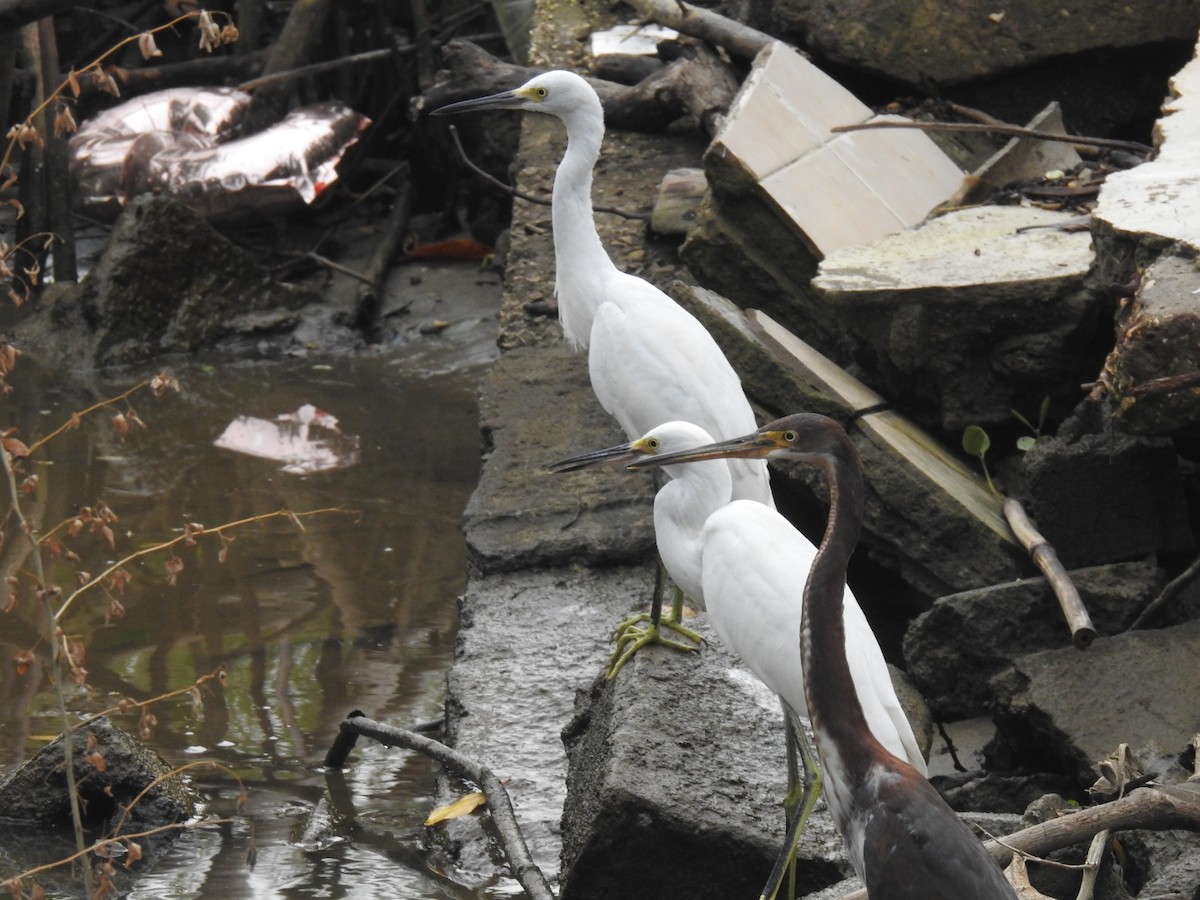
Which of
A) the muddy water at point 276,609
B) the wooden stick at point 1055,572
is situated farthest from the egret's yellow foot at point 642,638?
the wooden stick at point 1055,572

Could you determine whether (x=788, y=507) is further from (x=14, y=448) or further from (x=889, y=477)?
(x=14, y=448)

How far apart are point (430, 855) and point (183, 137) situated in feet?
22.3

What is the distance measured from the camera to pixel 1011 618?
476 centimetres

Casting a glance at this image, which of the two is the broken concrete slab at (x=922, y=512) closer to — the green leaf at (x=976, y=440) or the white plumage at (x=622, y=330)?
the green leaf at (x=976, y=440)

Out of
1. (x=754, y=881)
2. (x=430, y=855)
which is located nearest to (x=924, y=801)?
(x=754, y=881)

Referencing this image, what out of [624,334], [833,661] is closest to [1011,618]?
[624,334]

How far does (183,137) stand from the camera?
10070mm

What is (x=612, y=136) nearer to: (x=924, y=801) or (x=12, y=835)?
(x=12, y=835)

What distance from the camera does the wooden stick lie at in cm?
441

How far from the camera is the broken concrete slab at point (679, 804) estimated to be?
3678 mm

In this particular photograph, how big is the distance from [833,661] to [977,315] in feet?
8.21

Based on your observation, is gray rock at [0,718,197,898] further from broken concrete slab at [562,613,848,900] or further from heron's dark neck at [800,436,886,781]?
heron's dark neck at [800,436,886,781]

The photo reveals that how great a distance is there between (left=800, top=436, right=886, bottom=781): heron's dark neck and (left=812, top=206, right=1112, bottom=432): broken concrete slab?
7.55 ft

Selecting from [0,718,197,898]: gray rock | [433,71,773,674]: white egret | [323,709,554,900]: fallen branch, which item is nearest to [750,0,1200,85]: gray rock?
[433,71,773,674]: white egret
